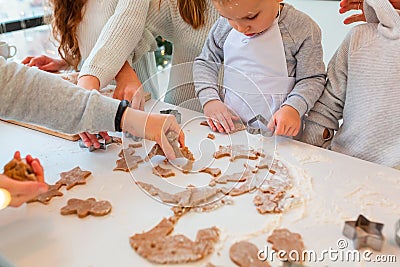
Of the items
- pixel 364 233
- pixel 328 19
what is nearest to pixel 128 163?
pixel 364 233

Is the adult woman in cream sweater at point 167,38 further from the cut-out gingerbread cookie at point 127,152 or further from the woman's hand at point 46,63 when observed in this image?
the woman's hand at point 46,63

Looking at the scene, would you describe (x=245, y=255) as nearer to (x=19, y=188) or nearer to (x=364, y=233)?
(x=364, y=233)

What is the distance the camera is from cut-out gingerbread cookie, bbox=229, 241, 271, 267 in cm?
57

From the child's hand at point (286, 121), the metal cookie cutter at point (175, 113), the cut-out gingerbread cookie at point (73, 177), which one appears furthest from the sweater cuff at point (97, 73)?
the child's hand at point (286, 121)

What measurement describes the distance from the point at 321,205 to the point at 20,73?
0.55m

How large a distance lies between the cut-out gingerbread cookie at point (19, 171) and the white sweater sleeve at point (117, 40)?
401 mm

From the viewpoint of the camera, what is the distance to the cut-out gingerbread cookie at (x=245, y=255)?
57cm

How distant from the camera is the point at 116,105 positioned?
79 cm

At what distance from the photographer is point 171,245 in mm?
605

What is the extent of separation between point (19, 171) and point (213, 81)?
0.47 metres

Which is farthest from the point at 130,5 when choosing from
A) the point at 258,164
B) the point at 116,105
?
the point at 258,164

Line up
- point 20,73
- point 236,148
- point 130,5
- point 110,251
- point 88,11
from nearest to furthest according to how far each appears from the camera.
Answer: point 110,251, point 20,73, point 236,148, point 130,5, point 88,11

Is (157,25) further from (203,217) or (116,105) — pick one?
(203,217)

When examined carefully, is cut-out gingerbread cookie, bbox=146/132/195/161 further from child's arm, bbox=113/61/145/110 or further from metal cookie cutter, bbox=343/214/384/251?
metal cookie cutter, bbox=343/214/384/251
